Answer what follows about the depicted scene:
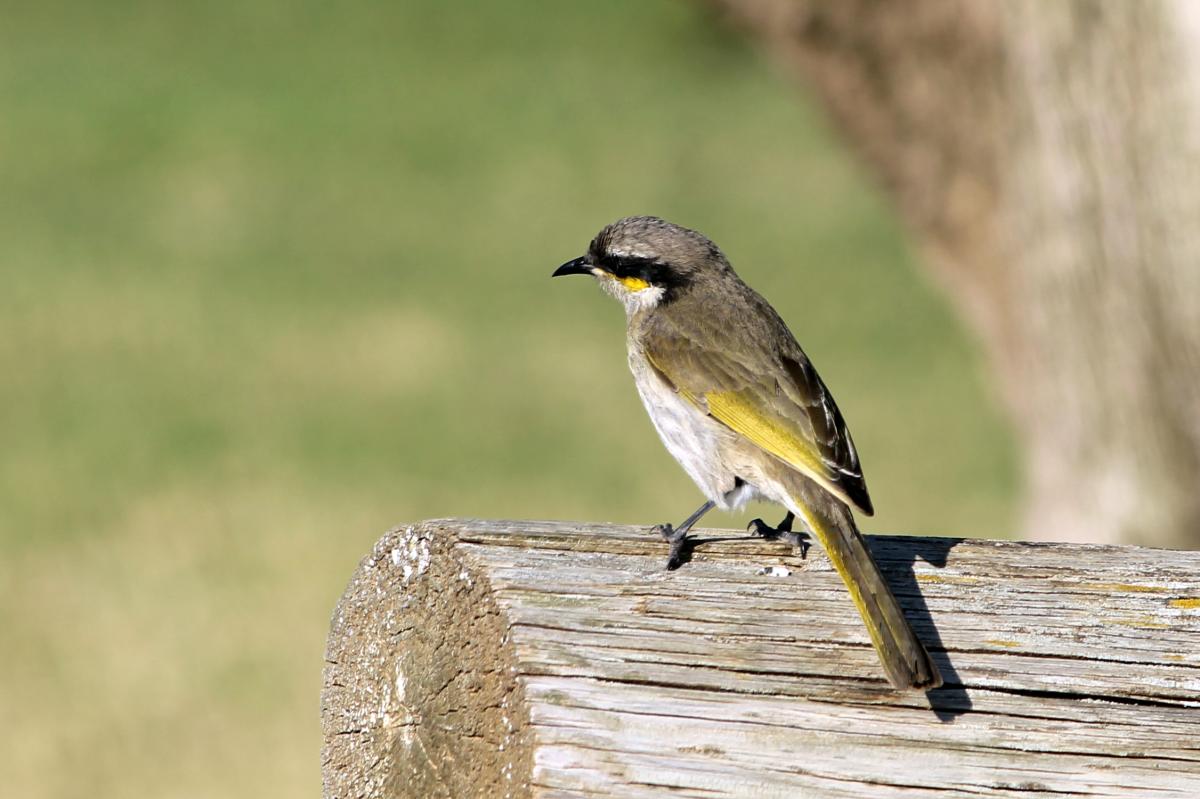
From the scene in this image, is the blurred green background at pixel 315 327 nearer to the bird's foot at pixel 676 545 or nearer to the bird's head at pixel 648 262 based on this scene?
the bird's head at pixel 648 262

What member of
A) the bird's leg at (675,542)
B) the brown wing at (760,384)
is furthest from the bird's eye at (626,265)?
the bird's leg at (675,542)

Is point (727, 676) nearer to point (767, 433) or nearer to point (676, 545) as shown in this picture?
point (676, 545)

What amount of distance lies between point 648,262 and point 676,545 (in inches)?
88.6

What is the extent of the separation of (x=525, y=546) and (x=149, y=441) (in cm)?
1353

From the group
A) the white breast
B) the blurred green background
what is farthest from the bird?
the blurred green background

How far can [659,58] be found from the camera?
119 ft

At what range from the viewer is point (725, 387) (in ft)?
18.0

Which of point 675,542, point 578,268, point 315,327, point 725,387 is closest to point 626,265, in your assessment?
point 578,268

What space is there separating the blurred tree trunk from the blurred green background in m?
2.39

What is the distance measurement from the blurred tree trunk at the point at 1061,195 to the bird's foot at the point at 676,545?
5295 mm

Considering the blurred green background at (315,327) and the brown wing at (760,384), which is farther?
the blurred green background at (315,327)

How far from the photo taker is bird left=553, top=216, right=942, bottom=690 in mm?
4945

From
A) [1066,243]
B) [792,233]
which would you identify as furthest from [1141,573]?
[792,233]

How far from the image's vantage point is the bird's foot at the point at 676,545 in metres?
3.89
